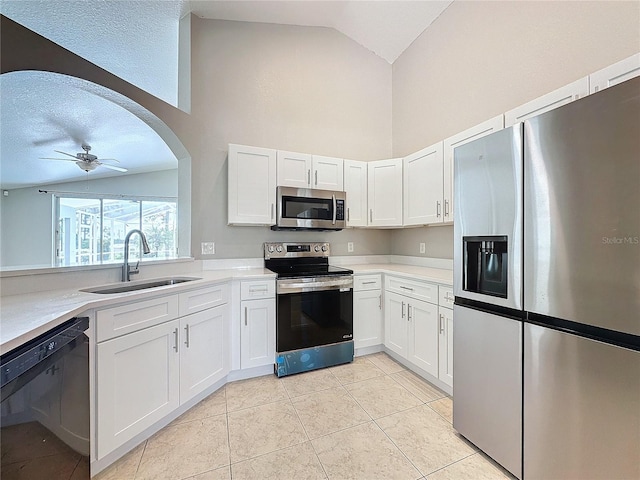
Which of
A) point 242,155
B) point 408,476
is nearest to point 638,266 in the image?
point 408,476

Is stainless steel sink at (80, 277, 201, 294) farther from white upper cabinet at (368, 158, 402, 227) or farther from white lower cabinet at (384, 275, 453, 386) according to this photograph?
white upper cabinet at (368, 158, 402, 227)

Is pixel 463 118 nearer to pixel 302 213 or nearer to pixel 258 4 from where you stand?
pixel 302 213

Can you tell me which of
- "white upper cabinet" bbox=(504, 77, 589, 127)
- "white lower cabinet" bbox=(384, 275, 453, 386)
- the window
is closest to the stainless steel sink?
"white lower cabinet" bbox=(384, 275, 453, 386)

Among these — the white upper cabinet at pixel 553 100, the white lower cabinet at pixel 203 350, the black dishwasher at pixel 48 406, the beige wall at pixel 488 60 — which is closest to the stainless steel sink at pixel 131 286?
the white lower cabinet at pixel 203 350

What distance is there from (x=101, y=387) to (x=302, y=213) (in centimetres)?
200

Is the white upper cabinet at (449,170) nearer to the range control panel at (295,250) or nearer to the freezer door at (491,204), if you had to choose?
the freezer door at (491,204)

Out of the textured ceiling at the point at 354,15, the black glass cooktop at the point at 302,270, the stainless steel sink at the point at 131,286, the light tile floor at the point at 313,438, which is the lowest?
the light tile floor at the point at 313,438

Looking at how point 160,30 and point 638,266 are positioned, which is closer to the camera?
point 638,266

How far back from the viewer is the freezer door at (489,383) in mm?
1331

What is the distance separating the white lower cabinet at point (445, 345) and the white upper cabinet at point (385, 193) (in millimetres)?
1200

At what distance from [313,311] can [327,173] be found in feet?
4.91

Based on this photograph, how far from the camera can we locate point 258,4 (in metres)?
2.76

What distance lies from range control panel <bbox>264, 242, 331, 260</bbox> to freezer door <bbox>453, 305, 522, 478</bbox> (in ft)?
5.62

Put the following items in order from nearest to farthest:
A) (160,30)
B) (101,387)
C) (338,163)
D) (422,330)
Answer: (101,387) → (422,330) → (160,30) → (338,163)
